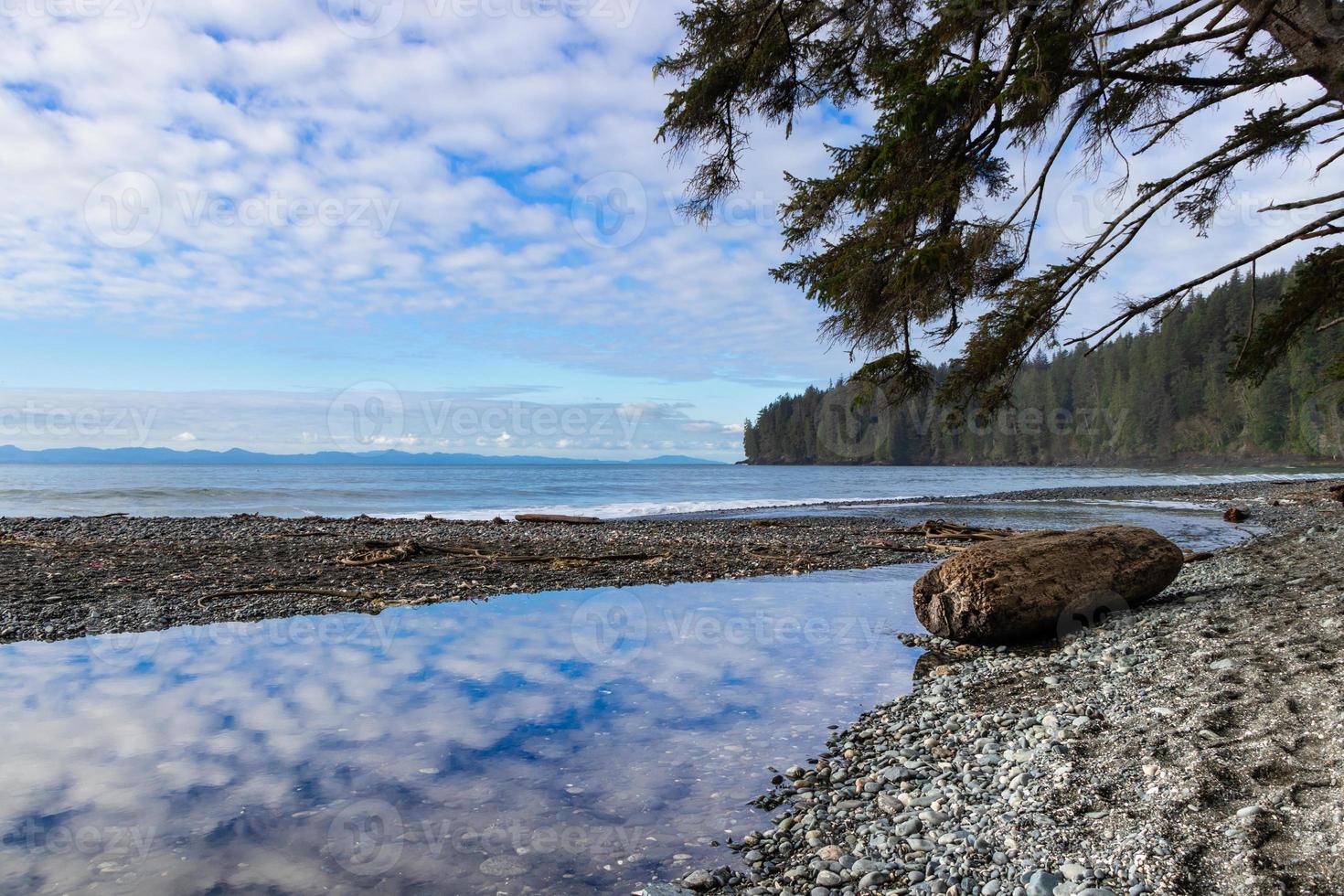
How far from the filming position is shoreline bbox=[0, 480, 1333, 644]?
9.20 m

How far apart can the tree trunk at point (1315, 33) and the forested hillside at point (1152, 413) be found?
47.8 m

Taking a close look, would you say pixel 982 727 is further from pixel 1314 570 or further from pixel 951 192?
pixel 1314 570

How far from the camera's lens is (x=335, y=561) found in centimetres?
1304

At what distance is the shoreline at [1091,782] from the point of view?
2.87 m

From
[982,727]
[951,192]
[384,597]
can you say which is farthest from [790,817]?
[384,597]

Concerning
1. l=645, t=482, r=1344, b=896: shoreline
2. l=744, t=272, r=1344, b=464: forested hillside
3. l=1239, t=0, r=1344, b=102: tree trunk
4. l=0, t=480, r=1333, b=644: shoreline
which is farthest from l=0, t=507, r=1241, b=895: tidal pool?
l=744, t=272, r=1344, b=464: forested hillside
